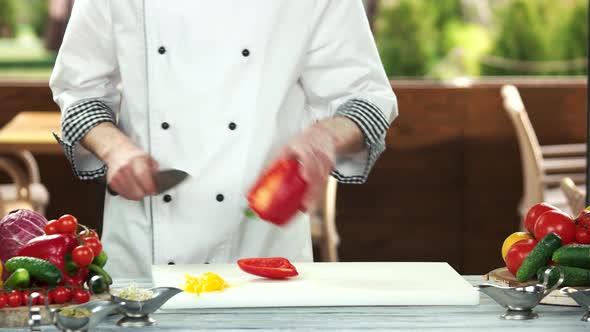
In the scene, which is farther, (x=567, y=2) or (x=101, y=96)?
(x=567, y=2)

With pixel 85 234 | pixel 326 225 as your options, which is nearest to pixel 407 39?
pixel 326 225

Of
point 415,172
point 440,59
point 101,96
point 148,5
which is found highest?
point 148,5

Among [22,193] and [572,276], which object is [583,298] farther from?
[22,193]

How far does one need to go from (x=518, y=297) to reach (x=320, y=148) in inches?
18.6

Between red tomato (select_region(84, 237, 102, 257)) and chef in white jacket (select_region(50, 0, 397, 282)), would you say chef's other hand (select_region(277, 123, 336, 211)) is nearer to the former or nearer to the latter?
Result: chef in white jacket (select_region(50, 0, 397, 282))

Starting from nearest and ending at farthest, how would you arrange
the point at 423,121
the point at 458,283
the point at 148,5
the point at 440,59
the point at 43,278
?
the point at 43,278 → the point at 458,283 → the point at 148,5 → the point at 423,121 → the point at 440,59

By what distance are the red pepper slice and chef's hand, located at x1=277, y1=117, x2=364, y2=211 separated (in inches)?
5.8

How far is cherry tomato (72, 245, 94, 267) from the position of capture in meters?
1.87

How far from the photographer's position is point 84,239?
6.28ft

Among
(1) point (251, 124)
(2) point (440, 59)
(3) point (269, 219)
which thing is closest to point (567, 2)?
(2) point (440, 59)

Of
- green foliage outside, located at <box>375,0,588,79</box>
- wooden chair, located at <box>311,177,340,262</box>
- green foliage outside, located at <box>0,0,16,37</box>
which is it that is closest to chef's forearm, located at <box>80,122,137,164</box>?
wooden chair, located at <box>311,177,340,262</box>

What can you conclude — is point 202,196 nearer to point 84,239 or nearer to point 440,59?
point 84,239

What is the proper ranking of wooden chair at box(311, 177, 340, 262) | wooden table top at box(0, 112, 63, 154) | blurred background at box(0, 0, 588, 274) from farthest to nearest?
blurred background at box(0, 0, 588, 274) < wooden chair at box(311, 177, 340, 262) < wooden table top at box(0, 112, 63, 154)

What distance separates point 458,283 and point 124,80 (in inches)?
32.9
